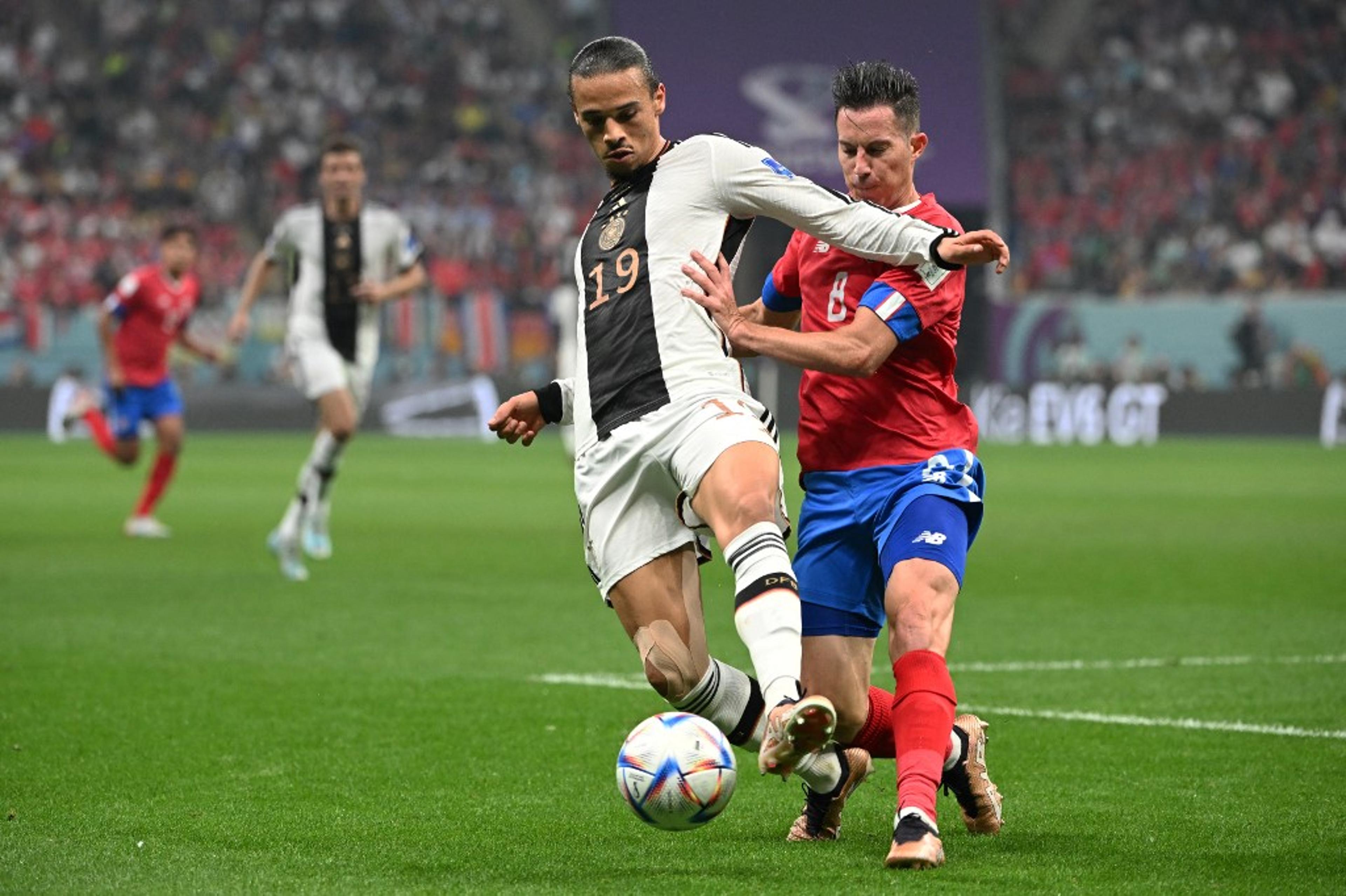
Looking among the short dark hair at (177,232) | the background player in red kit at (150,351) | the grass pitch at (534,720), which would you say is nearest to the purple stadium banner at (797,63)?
the background player in red kit at (150,351)

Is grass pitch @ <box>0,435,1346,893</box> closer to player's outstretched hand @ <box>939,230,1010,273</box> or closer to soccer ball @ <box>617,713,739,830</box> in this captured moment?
soccer ball @ <box>617,713,739,830</box>

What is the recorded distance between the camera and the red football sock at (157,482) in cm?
1580

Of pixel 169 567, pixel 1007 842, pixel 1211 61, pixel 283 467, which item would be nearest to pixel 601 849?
pixel 1007 842

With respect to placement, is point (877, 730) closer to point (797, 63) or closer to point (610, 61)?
point (610, 61)

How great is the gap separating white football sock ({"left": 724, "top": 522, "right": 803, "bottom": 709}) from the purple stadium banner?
916 inches

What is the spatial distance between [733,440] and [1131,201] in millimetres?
30327

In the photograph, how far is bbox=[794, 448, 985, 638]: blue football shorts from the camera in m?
5.14

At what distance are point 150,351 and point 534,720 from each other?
1017 cm

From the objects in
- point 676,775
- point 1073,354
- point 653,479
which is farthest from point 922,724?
point 1073,354

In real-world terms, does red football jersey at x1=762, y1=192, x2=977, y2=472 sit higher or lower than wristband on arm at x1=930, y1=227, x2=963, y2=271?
lower

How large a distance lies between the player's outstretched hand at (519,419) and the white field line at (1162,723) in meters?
2.67

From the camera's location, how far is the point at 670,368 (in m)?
→ 5.14

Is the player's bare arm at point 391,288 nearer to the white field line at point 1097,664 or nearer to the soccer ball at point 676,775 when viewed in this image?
the white field line at point 1097,664

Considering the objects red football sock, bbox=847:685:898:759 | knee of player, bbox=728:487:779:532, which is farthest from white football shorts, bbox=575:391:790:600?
red football sock, bbox=847:685:898:759
